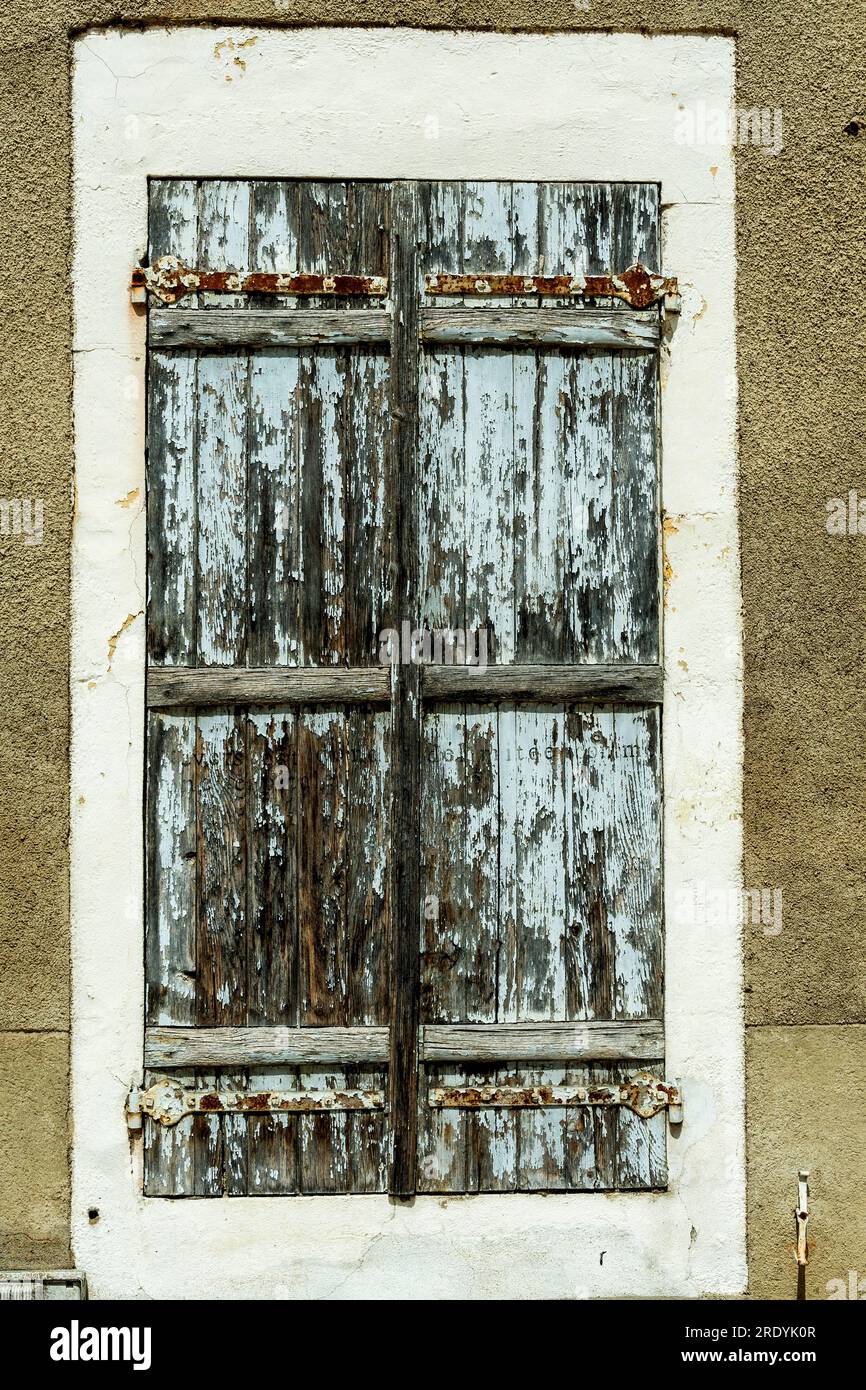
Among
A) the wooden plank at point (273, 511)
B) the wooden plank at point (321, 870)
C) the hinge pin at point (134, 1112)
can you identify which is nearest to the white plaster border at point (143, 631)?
the hinge pin at point (134, 1112)

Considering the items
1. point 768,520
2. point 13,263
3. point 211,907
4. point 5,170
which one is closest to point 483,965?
point 211,907

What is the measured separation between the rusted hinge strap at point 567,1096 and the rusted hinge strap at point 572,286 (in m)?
1.98

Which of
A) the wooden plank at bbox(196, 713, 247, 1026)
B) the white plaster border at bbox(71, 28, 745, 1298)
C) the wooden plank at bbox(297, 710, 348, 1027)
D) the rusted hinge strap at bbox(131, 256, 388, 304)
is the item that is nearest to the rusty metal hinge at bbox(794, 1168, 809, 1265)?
the white plaster border at bbox(71, 28, 745, 1298)

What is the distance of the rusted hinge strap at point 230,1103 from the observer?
3.07 meters

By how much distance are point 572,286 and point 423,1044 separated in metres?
1.95

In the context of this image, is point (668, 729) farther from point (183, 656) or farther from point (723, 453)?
point (183, 656)

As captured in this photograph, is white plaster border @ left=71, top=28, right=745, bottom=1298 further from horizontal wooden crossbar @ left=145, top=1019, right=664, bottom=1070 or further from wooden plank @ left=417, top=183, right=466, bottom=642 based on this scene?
wooden plank @ left=417, top=183, right=466, bottom=642

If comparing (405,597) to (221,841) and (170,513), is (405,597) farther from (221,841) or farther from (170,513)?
(221,841)

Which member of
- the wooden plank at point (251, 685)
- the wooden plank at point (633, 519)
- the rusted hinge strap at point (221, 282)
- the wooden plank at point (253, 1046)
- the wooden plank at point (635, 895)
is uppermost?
the rusted hinge strap at point (221, 282)

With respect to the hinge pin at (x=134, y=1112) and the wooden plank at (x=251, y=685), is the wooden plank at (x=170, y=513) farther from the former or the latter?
the hinge pin at (x=134, y=1112)

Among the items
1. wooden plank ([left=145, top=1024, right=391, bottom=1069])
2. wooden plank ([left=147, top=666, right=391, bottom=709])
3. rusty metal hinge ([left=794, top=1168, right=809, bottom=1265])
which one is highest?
wooden plank ([left=147, top=666, right=391, bottom=709])

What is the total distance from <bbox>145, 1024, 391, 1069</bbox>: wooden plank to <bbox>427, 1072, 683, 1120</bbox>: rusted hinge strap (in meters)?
0.24

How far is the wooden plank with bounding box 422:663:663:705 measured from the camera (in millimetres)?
3123

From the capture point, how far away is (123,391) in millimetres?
3109
